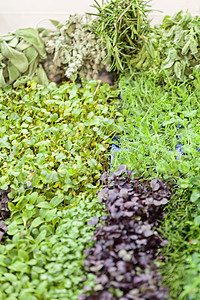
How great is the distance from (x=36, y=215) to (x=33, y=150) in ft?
1.55

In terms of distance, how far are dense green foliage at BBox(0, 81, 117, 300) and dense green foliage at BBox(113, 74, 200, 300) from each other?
5.5 inches

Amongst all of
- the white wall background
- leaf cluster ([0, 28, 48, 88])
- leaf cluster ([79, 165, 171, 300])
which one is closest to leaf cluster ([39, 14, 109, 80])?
leaf cluster ([0, 28, 48, 88])

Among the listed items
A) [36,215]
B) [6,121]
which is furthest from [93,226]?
[6,121]

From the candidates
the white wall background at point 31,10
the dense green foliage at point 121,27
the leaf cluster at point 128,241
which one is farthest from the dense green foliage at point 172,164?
the white wall background at point 31,10

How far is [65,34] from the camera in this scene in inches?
79.9

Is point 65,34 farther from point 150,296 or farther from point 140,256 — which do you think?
point 150,296

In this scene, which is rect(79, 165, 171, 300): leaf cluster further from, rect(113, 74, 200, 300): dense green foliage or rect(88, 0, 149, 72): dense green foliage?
rect(88, 0, 149, 72): dense green foliage

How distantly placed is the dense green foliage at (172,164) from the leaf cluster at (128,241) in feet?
0.18

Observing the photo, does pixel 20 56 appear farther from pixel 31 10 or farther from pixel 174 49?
pixel 174 49

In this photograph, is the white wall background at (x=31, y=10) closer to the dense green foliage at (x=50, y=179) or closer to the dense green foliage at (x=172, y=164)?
the dense green foliage at (x=50, y=179)

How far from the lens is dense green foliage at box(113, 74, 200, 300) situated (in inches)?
35.3

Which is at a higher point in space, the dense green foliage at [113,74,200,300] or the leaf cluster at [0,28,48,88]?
the leaf cluster at [0,28,48,88]

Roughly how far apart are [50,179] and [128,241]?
18.9 inches

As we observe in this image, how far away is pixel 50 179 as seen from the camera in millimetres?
1283
